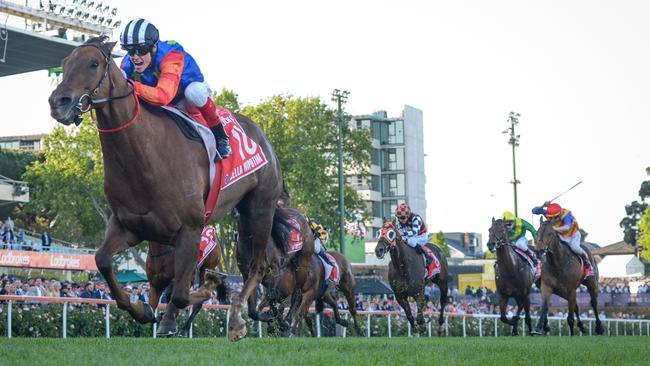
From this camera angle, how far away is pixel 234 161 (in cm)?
896

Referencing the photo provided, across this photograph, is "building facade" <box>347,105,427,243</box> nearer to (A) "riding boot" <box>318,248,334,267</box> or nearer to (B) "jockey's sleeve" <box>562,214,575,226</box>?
(A) "riding boot" <box>318,248,334,267</box>

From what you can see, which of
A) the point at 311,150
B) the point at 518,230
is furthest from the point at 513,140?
the point at 518,230

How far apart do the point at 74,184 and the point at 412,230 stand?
41454mm

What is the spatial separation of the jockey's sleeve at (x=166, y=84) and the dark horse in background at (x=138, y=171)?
11cm

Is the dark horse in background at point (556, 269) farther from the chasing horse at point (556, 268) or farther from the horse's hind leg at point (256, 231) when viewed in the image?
the horse's hind leg at point (256, 231)

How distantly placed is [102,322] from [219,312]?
136 inches

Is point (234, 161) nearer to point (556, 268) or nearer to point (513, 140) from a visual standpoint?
point (556, 268)

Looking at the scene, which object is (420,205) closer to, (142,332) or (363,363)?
(142,332)

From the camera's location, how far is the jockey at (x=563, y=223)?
2039 centimetres

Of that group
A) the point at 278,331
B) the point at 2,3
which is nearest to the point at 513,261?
the point at 278,331

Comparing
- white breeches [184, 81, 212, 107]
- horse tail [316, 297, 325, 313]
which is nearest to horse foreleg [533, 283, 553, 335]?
horse tail [316, 297, 325, 313]

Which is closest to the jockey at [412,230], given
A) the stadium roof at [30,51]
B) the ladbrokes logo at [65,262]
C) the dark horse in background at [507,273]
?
the dark horse in background at [507,273]

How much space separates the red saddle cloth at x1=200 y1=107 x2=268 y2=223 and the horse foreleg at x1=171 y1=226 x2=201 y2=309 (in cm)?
46

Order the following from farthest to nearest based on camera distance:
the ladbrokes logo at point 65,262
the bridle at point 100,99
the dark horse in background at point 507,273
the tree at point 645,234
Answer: the tree at point 645,234 < the ladbrokes logo at point 65,262 < the dark horse in background at point 507,273 < the bridle at point 100,99
